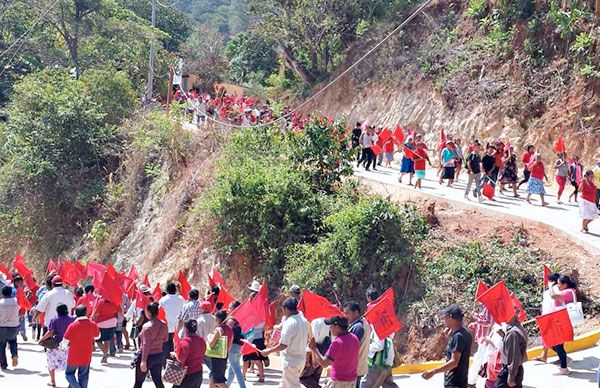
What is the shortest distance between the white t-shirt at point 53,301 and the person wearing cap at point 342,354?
243 inches

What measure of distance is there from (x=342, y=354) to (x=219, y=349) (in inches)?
94.1

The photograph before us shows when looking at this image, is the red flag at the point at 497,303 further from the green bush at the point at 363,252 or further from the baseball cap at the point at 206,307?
the green bush at the point at 363,252

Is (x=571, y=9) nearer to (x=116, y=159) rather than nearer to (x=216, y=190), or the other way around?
(x=216, y=190)

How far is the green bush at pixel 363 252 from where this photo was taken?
17453 mm

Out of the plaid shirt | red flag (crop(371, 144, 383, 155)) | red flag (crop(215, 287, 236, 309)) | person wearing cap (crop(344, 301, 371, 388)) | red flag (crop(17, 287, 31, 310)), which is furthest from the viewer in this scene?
red flag (crop(371, 144, 383, 155))

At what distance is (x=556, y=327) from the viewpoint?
1214cm

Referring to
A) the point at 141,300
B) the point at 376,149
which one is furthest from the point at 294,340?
the point at 376,149

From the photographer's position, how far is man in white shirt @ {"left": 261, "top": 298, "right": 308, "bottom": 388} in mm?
10375

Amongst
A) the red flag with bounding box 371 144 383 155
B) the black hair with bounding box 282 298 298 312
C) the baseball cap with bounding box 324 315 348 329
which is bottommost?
the baseball cap with bounding box 324 315 348 329

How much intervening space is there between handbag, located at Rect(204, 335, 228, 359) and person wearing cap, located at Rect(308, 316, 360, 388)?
2.05 meters

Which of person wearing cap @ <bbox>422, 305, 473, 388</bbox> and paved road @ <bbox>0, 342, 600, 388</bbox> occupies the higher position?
person wearing cap @ <bbox>422, 305, 473, 388</bbox>

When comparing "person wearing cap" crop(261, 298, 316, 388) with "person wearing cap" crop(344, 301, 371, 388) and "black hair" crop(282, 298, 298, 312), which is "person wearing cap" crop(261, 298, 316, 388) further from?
"person wearing cap" crop(344, 301, 371, 388)

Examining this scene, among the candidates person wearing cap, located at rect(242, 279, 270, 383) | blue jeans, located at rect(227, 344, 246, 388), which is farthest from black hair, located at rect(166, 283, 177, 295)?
blue jeans, located at rect(227, 344, 246, 388)

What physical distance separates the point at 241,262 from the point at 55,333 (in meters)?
8.25
